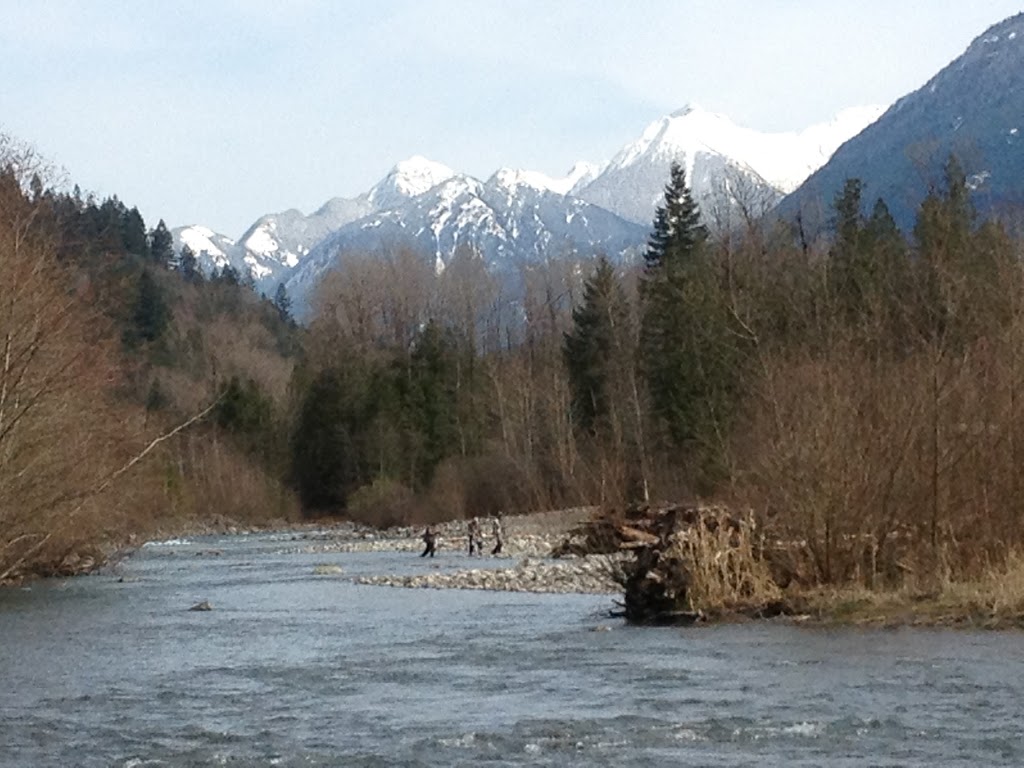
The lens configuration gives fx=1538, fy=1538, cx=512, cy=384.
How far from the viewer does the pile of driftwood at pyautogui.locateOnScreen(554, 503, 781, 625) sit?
1007 inches

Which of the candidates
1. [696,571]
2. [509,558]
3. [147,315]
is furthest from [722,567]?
[147,315]

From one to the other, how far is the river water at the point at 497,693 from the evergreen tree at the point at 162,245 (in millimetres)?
159412

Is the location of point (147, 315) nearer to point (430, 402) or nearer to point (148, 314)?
point (148, 314)

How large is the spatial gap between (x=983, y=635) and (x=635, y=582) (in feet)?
23.2

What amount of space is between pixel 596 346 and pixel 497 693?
67.1 metres

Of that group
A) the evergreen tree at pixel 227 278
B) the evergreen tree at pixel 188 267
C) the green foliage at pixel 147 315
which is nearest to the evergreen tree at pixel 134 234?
the evergreen tree at pixel 188 267

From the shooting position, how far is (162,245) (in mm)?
190125

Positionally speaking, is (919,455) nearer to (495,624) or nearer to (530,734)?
(495,624)

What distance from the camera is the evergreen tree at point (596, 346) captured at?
83562 mm

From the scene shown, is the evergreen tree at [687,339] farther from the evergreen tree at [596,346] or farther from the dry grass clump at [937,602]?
the dry grass clump at [937,602]

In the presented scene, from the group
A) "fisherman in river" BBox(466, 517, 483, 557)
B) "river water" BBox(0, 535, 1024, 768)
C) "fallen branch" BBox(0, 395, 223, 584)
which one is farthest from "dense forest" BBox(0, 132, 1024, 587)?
"fisherman in river" BBox(466, 517, 483, 557)

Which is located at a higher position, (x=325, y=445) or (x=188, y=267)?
(x=188, y=267)

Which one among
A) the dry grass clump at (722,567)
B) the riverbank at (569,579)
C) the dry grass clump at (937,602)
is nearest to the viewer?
the dry grass clump at (937,602)

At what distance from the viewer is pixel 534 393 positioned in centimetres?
9194
